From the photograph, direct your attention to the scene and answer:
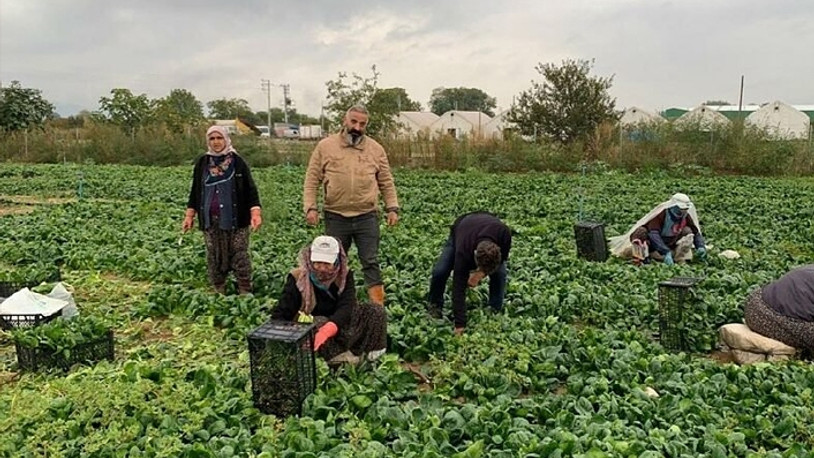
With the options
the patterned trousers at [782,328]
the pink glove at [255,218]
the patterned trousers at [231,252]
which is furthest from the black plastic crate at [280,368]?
the patterned trousers at [782,328]

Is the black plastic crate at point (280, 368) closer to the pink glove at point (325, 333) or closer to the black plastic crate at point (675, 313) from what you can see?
the pink glove at point (325, 333)

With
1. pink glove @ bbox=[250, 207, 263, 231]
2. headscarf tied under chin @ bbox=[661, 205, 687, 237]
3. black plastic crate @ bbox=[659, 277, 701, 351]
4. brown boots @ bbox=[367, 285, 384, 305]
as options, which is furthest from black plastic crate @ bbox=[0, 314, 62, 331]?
headscarf tied under chin @ bbox=[661, 205, 687, 237]

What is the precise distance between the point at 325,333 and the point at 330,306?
0.28m

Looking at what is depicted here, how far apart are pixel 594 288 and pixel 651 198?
7.76m

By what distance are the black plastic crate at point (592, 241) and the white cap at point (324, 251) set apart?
4.50 metres

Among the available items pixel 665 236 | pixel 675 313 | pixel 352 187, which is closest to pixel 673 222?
pixel 665 236

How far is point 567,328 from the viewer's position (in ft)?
16.8

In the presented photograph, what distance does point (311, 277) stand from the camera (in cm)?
408

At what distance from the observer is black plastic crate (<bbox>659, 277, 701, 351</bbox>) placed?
5059 millimetres

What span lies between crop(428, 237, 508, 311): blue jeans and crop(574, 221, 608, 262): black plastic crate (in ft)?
8.19

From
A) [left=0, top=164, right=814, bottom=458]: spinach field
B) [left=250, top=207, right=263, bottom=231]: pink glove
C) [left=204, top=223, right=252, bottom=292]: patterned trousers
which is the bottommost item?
[left=0, top=164, right=814, bottom=458]: spinach field

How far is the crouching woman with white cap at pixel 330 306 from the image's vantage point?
400cm

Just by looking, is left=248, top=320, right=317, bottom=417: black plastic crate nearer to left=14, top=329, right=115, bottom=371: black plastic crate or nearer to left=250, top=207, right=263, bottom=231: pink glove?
left=14, top=329, right=115, bottom=371: black plastic crate

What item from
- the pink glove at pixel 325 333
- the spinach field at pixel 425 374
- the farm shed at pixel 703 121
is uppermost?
the farm shed at pixel 703 121
